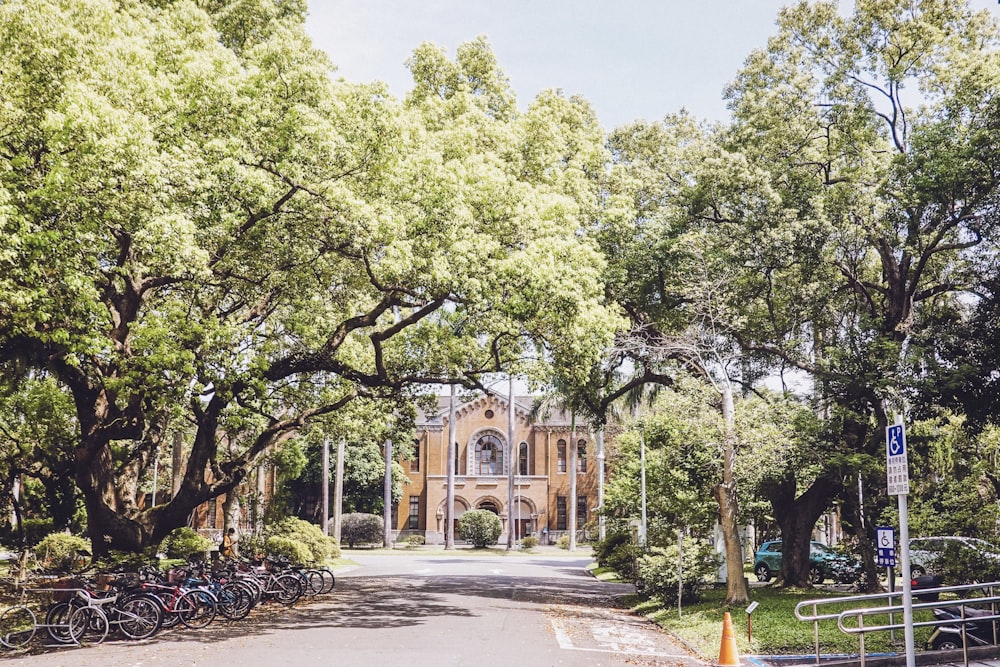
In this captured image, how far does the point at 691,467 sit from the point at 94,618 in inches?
504

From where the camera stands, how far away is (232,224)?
14828mm

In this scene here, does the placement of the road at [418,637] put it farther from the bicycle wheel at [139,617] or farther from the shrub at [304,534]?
the shrub at [304,534]

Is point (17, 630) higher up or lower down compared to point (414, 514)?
higher up

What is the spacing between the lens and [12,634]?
13.1 metres

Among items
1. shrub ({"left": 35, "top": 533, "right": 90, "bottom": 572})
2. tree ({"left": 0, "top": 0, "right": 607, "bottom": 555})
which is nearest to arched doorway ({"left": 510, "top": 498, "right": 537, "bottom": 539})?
shrub ({"left": 35, "top": 533, "right": 90, "bottom": 572})

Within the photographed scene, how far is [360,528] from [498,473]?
1164cm

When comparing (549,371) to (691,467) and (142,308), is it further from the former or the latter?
(142,308)

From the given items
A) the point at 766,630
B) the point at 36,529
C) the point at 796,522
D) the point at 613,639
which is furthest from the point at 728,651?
the point at 36,529

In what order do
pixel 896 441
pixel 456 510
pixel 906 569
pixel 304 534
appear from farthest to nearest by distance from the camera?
pixel 456 510
pixel 304 534
pixel 896 441
pixel 906 569

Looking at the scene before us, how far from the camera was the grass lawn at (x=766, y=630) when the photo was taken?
44.5 feet

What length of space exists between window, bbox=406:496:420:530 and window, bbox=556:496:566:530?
10386mm

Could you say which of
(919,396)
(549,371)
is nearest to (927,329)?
(919,396)

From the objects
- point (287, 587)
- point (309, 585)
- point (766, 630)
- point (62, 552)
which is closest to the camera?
point (766, 630)

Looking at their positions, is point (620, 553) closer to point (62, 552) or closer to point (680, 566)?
point (680, 566)
